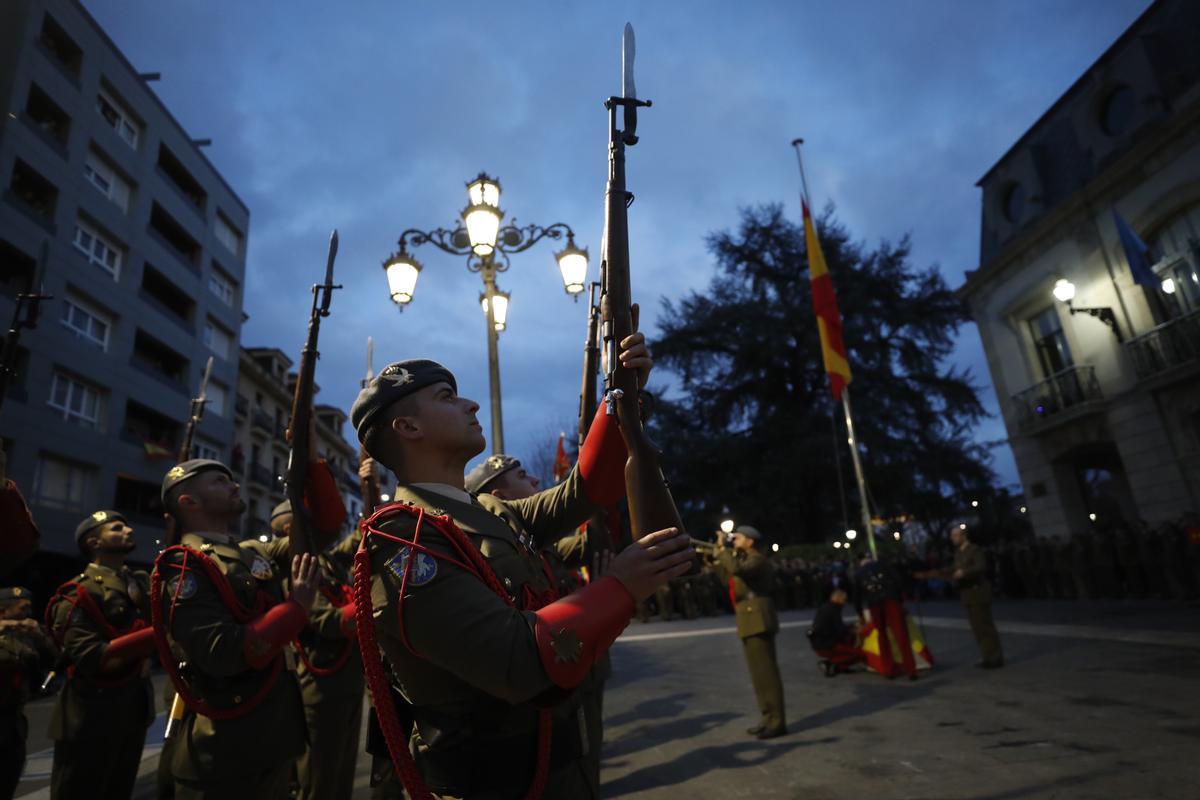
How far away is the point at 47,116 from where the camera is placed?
20484 millimetres

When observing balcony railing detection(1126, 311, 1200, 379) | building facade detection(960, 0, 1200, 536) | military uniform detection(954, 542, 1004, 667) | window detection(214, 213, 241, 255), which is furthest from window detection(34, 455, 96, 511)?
balcony railing detection(1126, 311, 1200, 379)

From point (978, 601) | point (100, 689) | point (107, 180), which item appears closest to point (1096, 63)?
point (978, 601)

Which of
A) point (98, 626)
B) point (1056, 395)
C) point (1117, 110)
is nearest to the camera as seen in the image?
point (98, 626)

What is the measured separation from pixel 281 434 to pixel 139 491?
553 inches

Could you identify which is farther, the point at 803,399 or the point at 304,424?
the point at 803,399

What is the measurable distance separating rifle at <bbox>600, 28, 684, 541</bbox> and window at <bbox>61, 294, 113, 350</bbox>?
79.5 ft

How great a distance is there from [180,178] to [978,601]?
32.1 metres

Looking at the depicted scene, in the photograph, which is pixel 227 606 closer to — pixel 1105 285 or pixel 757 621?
pixel 757 621

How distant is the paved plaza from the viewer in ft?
14.2

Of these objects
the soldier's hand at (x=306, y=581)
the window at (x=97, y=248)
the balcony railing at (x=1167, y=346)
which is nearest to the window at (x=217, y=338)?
the window at (x=97, y=248)

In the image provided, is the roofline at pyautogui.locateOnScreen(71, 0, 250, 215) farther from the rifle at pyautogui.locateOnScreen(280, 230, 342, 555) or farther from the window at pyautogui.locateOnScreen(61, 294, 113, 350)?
the rifle at pyautogui.locateOnScreen(280, 230, 342, 555)

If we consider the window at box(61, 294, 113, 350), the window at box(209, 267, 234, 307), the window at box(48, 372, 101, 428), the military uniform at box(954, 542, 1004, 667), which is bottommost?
the military uniform at box(954, 542, 1004, 667)

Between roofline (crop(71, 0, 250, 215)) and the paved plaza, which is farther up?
roofline (crop(71, 0, 250, 215))

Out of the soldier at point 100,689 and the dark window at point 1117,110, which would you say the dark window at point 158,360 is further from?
the dark window at point 1117,110
